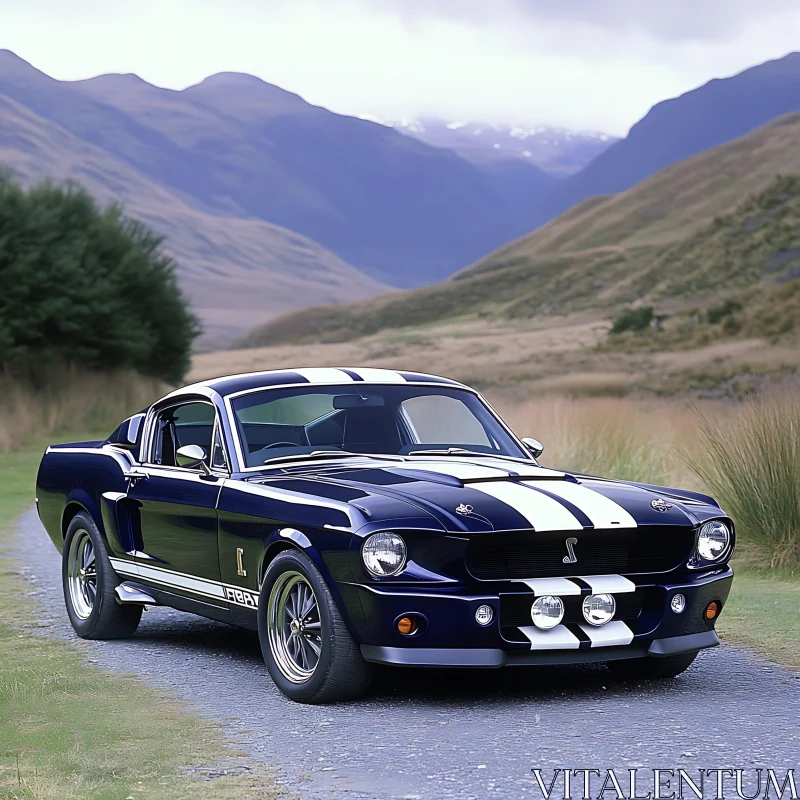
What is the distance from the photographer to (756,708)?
6.41 meters

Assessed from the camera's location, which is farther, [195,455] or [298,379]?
[298,379]

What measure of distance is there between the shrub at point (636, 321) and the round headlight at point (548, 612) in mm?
59881

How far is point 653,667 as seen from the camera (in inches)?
284

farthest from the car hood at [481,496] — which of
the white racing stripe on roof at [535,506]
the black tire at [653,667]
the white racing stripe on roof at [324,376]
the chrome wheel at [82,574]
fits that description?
the chrome wheel at [82,574]

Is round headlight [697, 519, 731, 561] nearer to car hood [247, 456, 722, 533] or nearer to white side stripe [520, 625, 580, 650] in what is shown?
car hood [247, 456, 722, 533]

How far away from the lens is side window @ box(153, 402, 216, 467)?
8.46 m

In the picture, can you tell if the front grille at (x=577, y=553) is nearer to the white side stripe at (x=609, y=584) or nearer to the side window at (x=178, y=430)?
the white side stripe at (x=609, y=584)

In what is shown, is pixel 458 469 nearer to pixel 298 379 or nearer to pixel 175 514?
pixel 298 379

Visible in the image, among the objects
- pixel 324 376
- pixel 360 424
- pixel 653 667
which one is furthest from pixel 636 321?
pixel 653 667

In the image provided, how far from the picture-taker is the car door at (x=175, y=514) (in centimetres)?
747

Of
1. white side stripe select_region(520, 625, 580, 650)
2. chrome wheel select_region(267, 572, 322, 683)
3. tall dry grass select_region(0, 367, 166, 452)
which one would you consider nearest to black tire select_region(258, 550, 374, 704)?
chrome wheel select_region(267, 572, 322, 683)

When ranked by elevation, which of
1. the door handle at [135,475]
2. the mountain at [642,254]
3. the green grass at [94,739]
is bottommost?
the green grass at [94,739]

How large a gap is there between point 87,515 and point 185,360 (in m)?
28.9

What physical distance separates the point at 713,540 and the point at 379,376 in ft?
7.25
